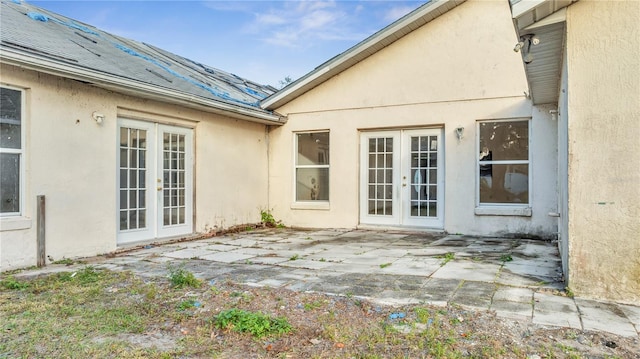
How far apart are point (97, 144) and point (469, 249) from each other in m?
6.16

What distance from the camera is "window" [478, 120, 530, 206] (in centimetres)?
833

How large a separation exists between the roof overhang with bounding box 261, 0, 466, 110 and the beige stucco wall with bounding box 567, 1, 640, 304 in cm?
513

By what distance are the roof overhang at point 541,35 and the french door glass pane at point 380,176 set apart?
3.69m

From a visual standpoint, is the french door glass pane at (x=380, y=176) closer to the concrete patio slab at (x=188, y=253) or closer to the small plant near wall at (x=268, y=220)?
the small plant near wall at (x=268, y=220)

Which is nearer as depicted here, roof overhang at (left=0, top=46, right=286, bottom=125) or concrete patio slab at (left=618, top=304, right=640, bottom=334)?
concrete patio slab at (left=618, top=304, right=640, bottom=334)

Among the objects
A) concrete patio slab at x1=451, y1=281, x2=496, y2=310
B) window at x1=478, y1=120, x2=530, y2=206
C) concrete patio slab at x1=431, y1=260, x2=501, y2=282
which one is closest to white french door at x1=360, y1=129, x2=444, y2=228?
window at x1=478, y1=120, x2=530, y2=206

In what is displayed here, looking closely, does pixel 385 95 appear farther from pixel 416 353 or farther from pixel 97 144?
pixel 416 353

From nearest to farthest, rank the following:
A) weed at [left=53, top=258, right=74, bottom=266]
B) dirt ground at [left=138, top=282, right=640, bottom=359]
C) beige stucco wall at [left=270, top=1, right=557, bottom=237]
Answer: dirt ground at [left=138, top=282, right=640, bottom=359], weed at [left=53, top=258, right=74, bottom=266], beige stucco wall at [left=270, top=1, right=557, bottom=237]

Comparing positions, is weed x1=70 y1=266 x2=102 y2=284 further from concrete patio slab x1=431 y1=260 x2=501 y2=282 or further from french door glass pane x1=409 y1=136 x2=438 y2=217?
french door glass pane x1=409 y1=136 x2=438 y2=217

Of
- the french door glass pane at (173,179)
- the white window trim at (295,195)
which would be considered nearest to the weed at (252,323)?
the french door glass pane at (173,179)

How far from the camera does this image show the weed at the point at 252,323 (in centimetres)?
316

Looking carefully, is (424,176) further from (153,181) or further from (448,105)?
(153,181)

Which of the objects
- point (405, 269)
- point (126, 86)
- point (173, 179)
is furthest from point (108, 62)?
point (405, 269)

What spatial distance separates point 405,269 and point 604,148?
252 cm
